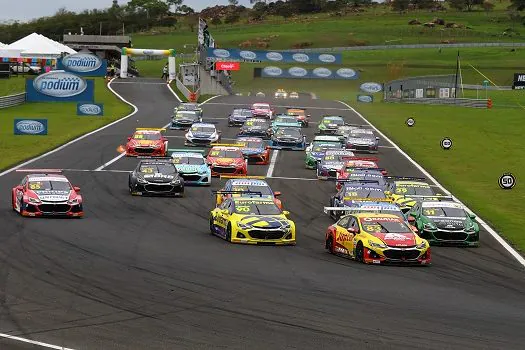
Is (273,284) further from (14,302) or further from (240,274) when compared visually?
(14,302)

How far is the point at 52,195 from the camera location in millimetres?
33625

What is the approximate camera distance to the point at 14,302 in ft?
62.6

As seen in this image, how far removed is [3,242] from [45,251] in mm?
1825

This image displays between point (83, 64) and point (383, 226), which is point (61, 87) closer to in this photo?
point (83, 64)

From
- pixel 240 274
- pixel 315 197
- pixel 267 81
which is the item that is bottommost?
pixel 267 81

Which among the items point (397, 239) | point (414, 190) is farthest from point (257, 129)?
point (397, 239)

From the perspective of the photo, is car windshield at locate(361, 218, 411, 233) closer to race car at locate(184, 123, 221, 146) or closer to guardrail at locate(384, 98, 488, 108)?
race car at locate(184, 123, 221, 146)

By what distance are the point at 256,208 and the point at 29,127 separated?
3834cm

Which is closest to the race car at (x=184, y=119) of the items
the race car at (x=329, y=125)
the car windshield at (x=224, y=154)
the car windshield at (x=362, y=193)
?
the race car at (x=329, y=125)

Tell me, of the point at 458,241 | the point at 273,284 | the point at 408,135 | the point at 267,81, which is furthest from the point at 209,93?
the point at 273,284

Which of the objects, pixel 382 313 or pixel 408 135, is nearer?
pixel 382 313

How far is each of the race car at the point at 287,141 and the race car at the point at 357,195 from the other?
25.3m

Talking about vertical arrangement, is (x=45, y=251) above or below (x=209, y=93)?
above

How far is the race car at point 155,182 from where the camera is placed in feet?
135
